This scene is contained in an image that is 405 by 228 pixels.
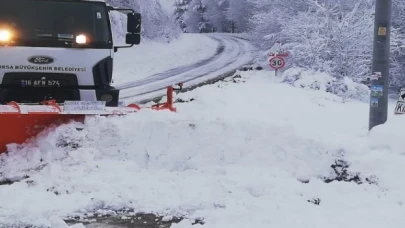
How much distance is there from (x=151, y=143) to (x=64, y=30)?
93.6 inches

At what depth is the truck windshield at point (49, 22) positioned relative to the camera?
24.0 ft

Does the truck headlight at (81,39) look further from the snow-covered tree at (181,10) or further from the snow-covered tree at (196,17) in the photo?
the snow-covered tree at (181,10)

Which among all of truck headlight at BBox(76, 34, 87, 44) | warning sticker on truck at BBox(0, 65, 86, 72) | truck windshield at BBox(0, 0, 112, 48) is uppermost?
truck windshield at BBox(0, 0, 112, 48)

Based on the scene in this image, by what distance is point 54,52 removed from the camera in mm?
7344

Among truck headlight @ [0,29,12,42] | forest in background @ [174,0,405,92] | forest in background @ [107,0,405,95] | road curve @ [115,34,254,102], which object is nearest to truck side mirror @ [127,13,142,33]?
truck headlight @ [0,29,12,42]

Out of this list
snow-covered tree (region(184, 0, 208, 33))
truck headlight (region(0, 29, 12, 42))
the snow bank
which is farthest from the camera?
snow-covered tree (region(184, 0, 208, 33))

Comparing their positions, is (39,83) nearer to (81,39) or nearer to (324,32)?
(81,39)

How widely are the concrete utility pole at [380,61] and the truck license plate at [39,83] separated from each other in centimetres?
460

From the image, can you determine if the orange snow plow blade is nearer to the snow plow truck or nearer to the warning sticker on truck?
the snow plow truck

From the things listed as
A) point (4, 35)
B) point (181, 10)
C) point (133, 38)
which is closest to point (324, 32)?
point (133, 38)

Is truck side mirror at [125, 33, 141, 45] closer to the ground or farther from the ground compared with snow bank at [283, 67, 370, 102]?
farther from the ground

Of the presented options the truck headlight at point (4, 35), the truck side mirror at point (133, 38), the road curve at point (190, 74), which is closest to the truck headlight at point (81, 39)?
the truck side mirror at point (133, 38)

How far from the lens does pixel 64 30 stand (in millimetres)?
7492

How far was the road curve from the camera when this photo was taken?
15.7m
